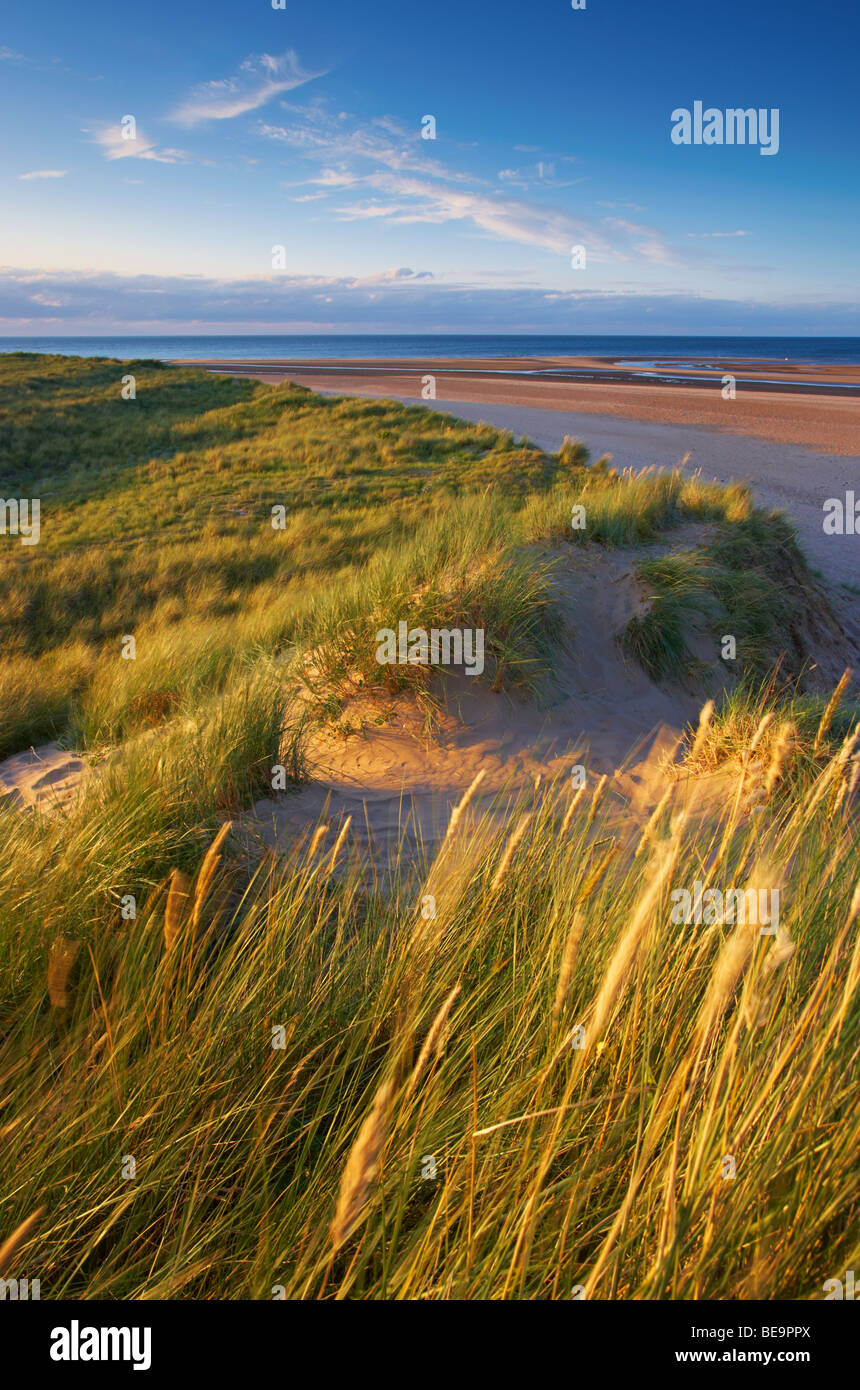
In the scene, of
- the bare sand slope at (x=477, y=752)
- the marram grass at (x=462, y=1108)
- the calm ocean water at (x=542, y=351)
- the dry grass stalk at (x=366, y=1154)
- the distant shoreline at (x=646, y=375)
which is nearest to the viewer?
the dry grass stalk at (x=366, y=1154)

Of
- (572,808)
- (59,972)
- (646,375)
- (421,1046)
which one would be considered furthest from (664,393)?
(59,972)

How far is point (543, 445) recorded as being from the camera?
74.3 feet

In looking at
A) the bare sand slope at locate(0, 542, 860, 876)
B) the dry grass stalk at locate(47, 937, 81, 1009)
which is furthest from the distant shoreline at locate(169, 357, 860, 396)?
the dry grass stalk at locate(47, 937, 81, 1009)

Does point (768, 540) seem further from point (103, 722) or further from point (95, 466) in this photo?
point (95, 466)

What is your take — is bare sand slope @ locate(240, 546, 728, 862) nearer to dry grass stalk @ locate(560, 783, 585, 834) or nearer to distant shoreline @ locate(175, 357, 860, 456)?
dry grass stalk @ locate(560, 783, 585, 834)

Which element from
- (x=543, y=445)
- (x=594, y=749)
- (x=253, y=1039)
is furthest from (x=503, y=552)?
(x=543, y=445)

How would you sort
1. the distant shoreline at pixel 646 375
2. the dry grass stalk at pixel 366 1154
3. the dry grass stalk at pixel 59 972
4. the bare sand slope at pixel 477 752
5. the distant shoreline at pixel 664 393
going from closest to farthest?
1. the dry grass stalk at pixel 366 1154
2. the dry grass stalk at pixel 59 972
3. the bare sand slope at pixel 477 752
4. the distant shoreline at pixel 664 393
5. the distant shoreline at pixel 646 375

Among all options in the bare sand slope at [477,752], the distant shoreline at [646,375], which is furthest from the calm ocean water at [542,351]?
the bare sand slope at [477,752]

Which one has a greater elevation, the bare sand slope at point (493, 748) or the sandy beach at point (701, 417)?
the sandy beach at point (701, 417)

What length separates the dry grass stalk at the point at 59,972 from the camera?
2027mm

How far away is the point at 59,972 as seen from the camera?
6.78 ft

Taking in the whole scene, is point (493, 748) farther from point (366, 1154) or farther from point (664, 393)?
point (664, 393)

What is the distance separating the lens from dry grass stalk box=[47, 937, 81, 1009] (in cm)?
203

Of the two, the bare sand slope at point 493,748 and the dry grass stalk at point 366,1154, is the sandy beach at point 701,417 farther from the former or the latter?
the dry grass stalk at point 366,1154
